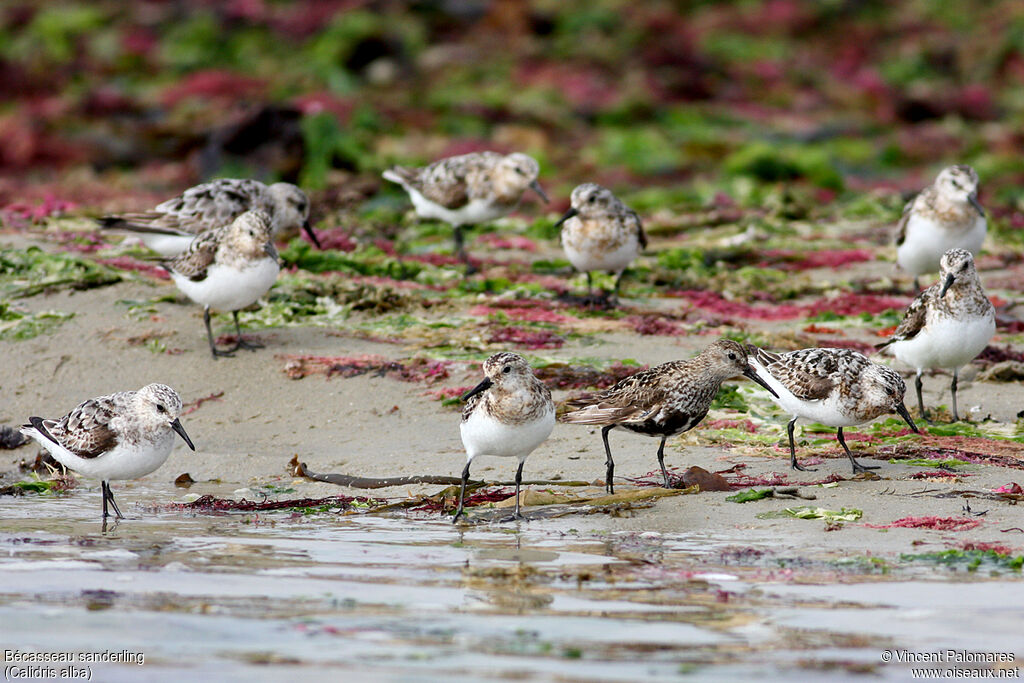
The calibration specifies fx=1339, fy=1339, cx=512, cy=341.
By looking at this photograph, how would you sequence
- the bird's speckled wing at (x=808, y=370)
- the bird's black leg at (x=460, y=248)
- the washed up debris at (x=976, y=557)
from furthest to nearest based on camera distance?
the bird's black leg at (x=460, y=248) < the bird's speckled wing at (x=808, y=370) < the washed up debris at (x=976, y=557)

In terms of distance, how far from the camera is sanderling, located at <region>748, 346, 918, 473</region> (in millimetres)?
8445

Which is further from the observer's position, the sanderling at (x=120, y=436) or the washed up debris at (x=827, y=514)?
the sanderling at (x=120, y=436)

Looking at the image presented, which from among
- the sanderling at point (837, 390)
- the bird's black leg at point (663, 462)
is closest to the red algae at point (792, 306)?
the sanderling at point (837, 390)

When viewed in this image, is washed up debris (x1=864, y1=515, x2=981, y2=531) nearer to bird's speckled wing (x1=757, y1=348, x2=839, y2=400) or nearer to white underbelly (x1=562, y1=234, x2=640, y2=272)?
bird's speckled wing (x1=757, y1=348, x2=839, y2=400)

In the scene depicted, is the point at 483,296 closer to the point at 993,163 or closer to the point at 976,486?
the point at 976,486

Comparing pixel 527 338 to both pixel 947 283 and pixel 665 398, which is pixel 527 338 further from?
pixel 947 283

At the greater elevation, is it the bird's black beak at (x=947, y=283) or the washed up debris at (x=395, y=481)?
the bird's black beak at (x=947, y=283)

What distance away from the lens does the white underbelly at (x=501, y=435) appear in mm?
7836

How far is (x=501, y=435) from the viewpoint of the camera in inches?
308

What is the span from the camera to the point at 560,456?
9.36m

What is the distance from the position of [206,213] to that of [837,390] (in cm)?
687

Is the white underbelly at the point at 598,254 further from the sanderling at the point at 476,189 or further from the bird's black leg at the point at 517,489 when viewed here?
the bird's black leg at the point at 517,489

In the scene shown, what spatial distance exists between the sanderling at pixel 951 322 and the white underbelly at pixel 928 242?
10.3 feet

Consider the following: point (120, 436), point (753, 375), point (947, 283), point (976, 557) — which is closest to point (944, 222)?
point (947, 283)
